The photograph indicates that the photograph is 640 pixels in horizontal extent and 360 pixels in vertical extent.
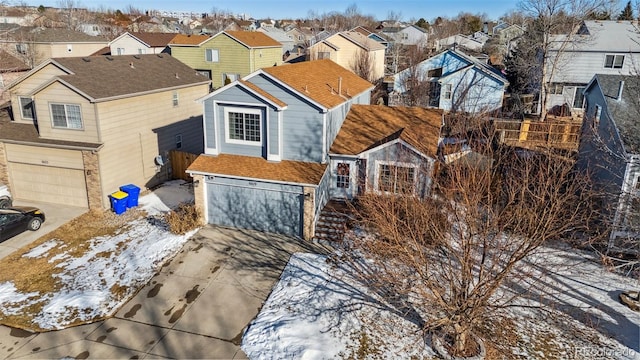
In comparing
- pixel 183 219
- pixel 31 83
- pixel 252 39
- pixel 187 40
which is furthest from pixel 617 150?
pixel 187 40

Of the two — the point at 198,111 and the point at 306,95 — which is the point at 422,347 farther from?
the point at 198,111

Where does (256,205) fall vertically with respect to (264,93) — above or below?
below

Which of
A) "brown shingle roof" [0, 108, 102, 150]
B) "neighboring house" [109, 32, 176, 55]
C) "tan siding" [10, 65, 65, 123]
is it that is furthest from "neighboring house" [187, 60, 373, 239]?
"neighboring house" [109, 32, 176, 55]

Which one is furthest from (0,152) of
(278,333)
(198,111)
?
(278,333)

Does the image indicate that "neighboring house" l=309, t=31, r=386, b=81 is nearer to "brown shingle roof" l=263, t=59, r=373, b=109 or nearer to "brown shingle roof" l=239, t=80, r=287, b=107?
"brown shingle roof" l=263, t=59, r=373, b=109

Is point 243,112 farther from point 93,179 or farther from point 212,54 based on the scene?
point 212,54
